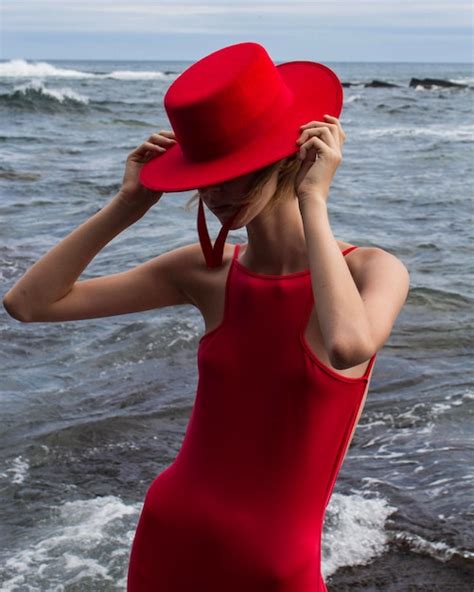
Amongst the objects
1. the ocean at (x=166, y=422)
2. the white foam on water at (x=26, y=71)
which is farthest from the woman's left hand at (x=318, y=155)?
the white foam on water at (x=26, y=71)

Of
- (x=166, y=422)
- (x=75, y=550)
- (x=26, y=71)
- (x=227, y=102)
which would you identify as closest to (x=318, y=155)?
(x=227, y=102)

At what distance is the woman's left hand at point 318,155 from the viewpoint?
2111 millimetres

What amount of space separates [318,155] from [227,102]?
0.22 m

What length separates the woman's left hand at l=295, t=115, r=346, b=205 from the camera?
83.1 inches

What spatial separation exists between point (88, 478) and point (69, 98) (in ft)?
105

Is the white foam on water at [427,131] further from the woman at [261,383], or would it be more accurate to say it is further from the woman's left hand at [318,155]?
the woman's left hand at [318,155]

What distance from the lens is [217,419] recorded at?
7.72 ft

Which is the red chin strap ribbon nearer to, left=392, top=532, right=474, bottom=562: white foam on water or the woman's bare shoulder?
the woman's bare shoulder

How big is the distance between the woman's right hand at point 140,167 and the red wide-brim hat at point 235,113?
0.57 feet

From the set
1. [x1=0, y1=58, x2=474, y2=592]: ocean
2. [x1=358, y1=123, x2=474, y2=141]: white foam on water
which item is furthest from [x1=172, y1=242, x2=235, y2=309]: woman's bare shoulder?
[x1=358, y1=123, x2=474, y2=141]: white foam on water

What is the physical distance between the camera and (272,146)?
2148 millimetres

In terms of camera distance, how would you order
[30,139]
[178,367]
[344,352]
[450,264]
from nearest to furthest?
[344,352]
[178,367]
[450,264]
[30,139]

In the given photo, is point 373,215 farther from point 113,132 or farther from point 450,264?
point 113,132

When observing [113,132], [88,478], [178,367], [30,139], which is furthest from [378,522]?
[113,132]
